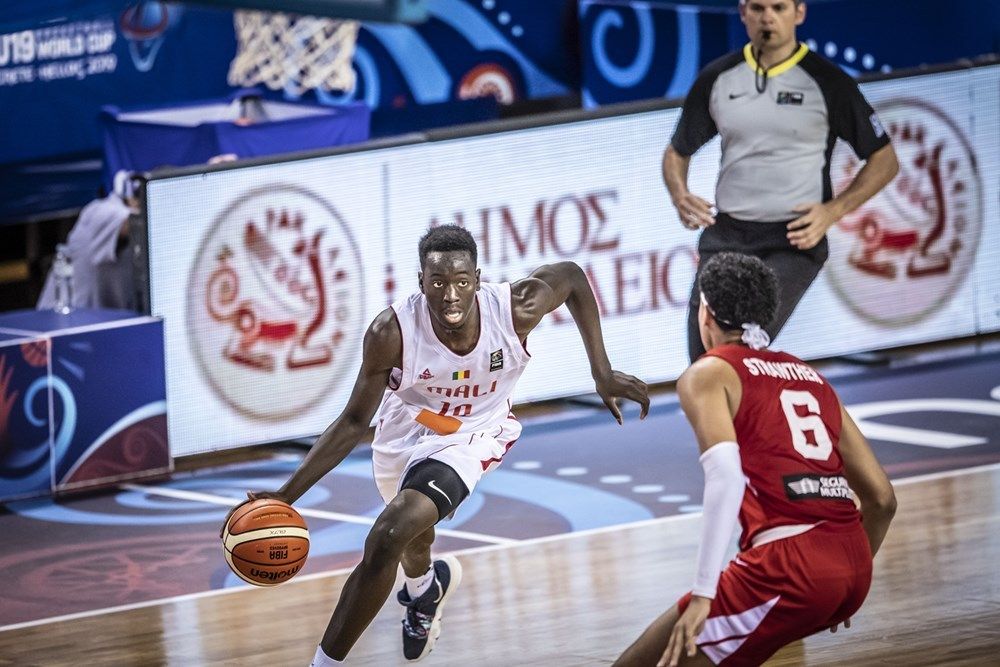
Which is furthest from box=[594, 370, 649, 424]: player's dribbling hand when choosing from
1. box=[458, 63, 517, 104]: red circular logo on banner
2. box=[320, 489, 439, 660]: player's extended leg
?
box=[458, 63, 517, 104]: red circular logo on banner

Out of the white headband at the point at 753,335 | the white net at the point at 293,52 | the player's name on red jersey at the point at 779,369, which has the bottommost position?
the player's name on red jersey at the point at 779,369

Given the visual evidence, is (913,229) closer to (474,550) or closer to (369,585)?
(474,550)

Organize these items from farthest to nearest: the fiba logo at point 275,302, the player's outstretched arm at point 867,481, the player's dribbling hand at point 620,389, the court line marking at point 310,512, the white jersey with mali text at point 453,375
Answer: the fiba logo at point 275,302 → the court line marking at point 310,512 → the player's dribbling hand at point 620,389 → the white jersey with mali text at point 453,375 → the player's outstretched arm at point 867,481

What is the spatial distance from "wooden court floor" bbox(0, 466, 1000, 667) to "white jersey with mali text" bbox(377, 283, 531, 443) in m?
0.92

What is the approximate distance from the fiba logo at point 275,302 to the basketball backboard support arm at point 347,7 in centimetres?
133

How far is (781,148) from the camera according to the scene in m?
8.41

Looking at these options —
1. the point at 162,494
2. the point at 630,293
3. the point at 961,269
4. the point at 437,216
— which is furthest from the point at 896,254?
the point at 162,494

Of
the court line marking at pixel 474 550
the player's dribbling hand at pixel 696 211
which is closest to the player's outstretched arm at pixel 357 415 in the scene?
the court line marking at pixel 474 550

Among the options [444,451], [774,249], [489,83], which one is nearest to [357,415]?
[444,451]

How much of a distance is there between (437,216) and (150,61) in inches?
216

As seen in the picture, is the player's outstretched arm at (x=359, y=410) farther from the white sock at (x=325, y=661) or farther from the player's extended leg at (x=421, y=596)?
the player's extended leg at (x=421, y=596)

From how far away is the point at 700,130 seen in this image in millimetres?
8648

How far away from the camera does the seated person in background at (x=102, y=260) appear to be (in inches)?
460

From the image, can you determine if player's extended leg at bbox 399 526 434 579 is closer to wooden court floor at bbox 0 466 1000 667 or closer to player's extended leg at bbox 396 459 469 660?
player's extended leg at bbox 396 459 469 660
